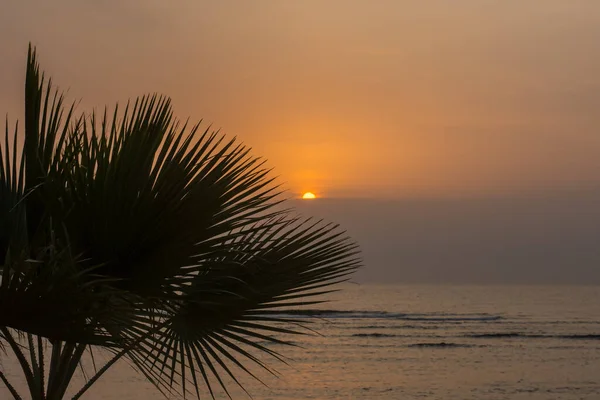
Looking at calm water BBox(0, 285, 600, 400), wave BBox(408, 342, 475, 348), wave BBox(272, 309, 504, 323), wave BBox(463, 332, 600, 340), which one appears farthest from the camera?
wave BBox(272, 309, 504, 323)

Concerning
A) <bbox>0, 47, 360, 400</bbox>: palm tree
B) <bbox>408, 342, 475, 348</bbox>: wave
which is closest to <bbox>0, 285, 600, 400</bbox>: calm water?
<bbox>408, 342, 475, 348</bbox>: wave

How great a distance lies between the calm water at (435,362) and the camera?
1766cm

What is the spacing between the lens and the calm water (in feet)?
57.9

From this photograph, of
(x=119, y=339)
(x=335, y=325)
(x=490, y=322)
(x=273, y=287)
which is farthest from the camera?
(x=490, y=322)

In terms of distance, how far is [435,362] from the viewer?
81.2 feet

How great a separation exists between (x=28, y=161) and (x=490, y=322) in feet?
140

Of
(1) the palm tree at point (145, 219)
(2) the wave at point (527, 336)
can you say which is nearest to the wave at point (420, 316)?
(2) the wave at point (527, 336)

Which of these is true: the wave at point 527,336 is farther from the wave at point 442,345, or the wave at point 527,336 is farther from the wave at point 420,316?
the wave at point 420,316

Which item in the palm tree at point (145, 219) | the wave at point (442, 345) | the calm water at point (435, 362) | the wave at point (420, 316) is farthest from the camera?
the wave at point (420, 316)

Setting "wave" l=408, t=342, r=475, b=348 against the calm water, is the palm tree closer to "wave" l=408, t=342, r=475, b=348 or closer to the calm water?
the calm water

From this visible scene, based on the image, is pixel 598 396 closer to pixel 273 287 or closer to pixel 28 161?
pixel 273 287

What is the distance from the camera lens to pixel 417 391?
17969 millimetres

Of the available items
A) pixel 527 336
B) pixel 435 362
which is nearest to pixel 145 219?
pixel 435 362

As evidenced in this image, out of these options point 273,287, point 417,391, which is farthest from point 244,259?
point 417,391
